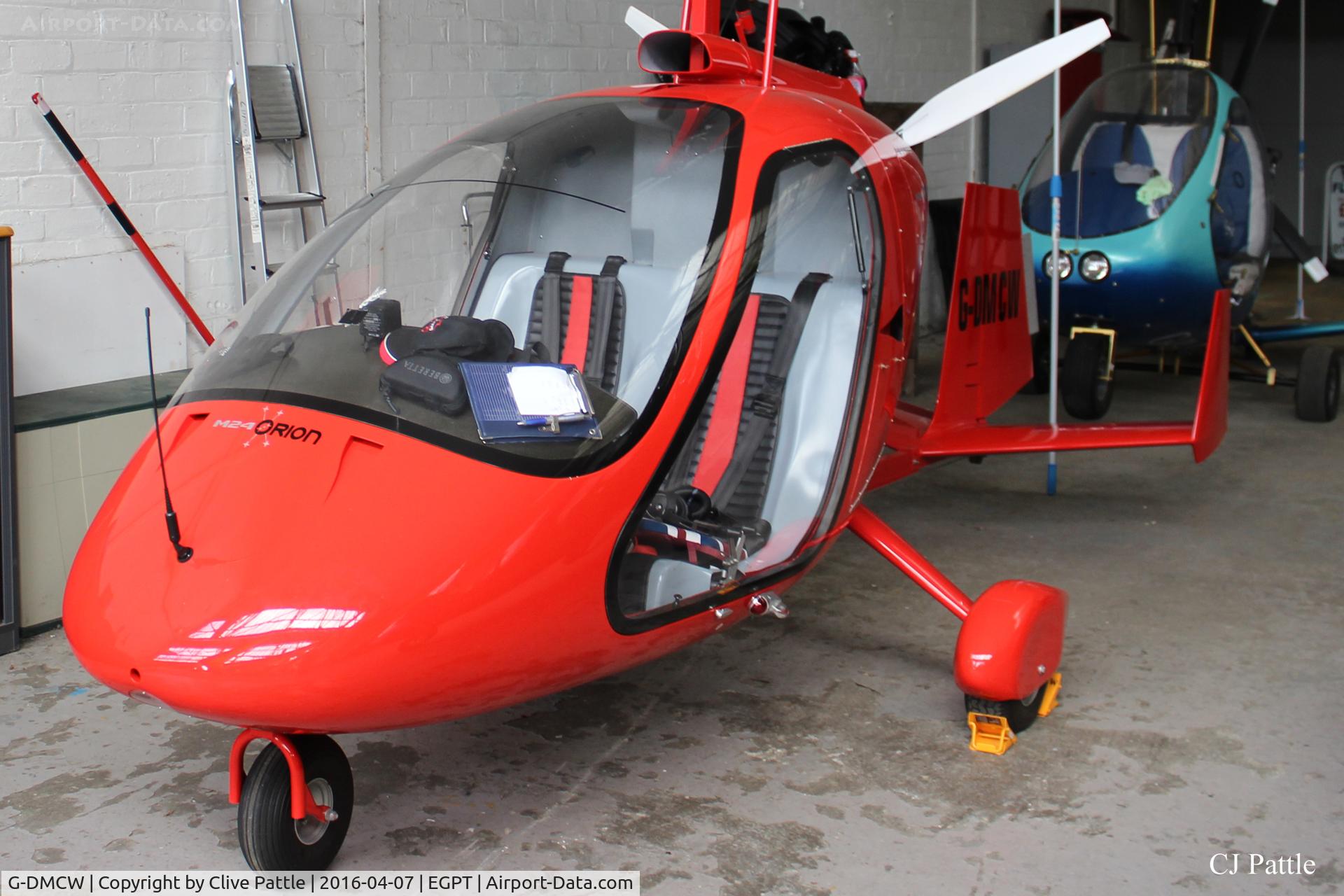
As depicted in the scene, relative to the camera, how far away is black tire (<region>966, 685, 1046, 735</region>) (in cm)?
298

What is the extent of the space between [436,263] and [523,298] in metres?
0.44

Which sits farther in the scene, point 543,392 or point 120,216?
point 120,216

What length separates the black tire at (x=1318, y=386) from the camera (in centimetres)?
592

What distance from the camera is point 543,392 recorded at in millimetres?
2330

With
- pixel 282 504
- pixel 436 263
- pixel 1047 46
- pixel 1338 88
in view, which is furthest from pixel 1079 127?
A: pixel 1338 88

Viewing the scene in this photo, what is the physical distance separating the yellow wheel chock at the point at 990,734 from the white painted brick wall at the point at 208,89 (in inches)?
119

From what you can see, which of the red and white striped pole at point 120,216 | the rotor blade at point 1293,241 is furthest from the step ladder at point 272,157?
the rotor blade at point 1293,241

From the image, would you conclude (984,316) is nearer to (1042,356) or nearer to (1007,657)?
(1007,657)

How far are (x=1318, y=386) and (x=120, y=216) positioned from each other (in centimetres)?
518

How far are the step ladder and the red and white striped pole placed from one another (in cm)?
25

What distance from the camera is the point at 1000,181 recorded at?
9023 mm

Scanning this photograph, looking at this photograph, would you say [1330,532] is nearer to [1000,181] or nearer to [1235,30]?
[1000,181]

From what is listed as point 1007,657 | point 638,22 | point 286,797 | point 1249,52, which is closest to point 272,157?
point 638,22

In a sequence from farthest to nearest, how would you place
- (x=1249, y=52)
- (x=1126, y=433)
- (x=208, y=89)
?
(x=1249, y=52), (x=208, y=89), (x=1126, y=433)
